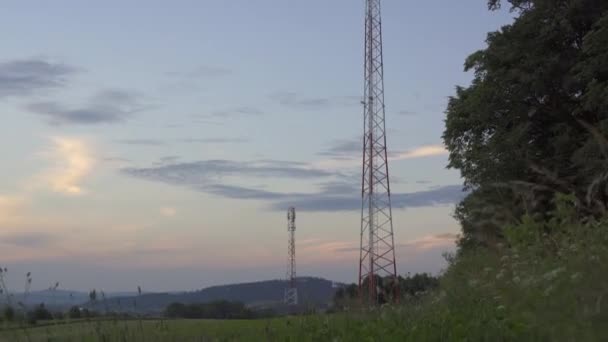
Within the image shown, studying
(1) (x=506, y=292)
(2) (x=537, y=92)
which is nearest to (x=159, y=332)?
(1) (x=506, y=292)

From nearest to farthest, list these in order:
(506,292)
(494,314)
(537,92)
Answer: (494,314), (506,292), (537,92)

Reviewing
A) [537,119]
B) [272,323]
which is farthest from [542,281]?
[537,119]

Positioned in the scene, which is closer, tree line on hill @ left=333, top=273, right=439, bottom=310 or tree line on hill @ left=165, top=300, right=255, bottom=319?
tree line on hill @ left=333, top=273, right=439, bottom=310

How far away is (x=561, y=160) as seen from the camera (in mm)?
23234

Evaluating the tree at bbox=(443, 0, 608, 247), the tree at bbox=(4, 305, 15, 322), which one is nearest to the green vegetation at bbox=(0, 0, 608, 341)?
the tree at bbox=(4, 305, 15, 322)

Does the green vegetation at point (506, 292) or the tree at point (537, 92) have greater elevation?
the tree at point (537, 92)

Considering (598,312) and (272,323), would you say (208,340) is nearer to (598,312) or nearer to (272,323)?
(272,323)

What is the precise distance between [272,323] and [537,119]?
53.1 ft

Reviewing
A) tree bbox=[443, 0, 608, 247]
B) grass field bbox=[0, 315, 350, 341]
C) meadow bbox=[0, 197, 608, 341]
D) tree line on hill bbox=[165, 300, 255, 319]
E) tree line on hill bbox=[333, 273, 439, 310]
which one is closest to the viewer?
meadow bbox=[0, 197, 608, 341]

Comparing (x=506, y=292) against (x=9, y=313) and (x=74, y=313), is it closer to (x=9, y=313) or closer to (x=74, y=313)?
(x=74, y=313)

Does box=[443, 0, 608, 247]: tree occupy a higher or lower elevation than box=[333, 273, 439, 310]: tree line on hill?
higher

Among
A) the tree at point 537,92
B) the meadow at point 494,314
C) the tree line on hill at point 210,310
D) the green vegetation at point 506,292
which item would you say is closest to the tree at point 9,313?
the green vegetation at point 506,292

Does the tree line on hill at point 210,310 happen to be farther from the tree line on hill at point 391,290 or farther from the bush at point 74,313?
the bush at point 74,313

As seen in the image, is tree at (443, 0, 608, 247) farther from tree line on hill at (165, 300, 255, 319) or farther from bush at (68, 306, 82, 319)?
bush at (68, 306, 82, 319)
